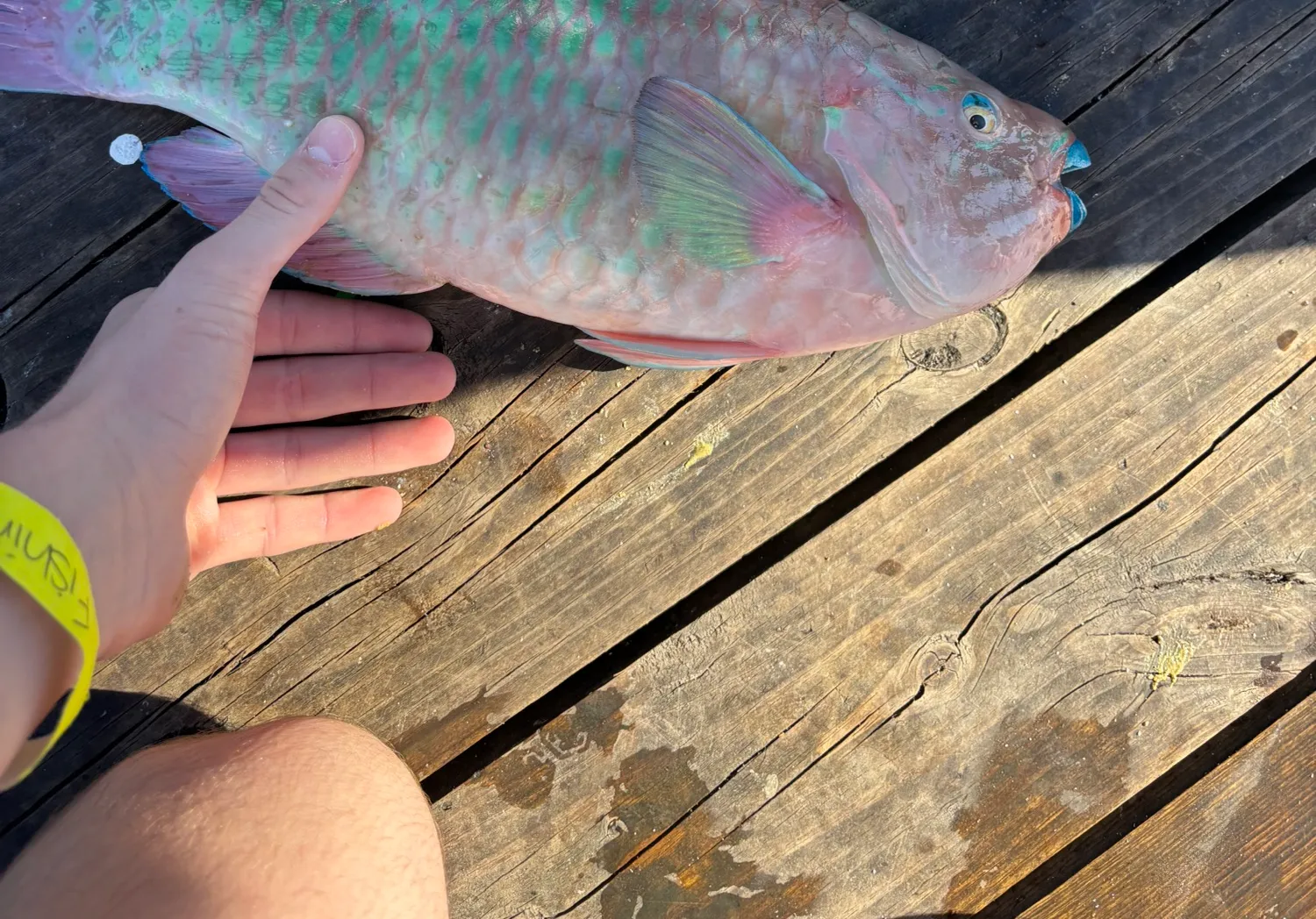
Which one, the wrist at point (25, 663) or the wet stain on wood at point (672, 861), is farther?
the wet stain on wood at point (672, 861)

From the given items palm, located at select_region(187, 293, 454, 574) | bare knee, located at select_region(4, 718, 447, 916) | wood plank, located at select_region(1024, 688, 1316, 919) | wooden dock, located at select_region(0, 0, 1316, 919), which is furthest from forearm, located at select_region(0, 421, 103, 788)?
wood plank, located at select_region(1024, 688, 1316, 919)

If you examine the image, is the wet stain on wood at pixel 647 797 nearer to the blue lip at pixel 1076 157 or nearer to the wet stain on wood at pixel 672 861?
the wet stain on wood at pixel 672 861

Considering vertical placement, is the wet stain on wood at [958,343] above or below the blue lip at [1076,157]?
below

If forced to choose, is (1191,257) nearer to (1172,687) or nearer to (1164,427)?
(1164,427)

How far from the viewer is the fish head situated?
4.62 ft

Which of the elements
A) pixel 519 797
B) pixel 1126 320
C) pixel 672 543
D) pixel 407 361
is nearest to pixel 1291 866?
pixel 1126 320

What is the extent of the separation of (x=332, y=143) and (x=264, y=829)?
125 cm

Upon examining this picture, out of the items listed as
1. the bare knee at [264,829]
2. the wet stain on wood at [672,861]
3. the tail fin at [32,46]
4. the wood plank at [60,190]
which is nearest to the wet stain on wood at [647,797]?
the wet stain on wood at [672,861]

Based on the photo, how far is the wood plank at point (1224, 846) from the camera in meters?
1.84

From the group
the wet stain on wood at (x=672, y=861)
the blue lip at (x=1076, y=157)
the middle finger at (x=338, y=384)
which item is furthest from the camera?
the wet stain on wood at (x=672, y=861)

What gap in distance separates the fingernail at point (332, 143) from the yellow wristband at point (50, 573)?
2.40 feet

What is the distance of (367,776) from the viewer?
61.6 inches

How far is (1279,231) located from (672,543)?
1.61m

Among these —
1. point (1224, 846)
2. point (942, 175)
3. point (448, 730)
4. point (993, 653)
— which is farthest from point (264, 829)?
point (1224, 846)
